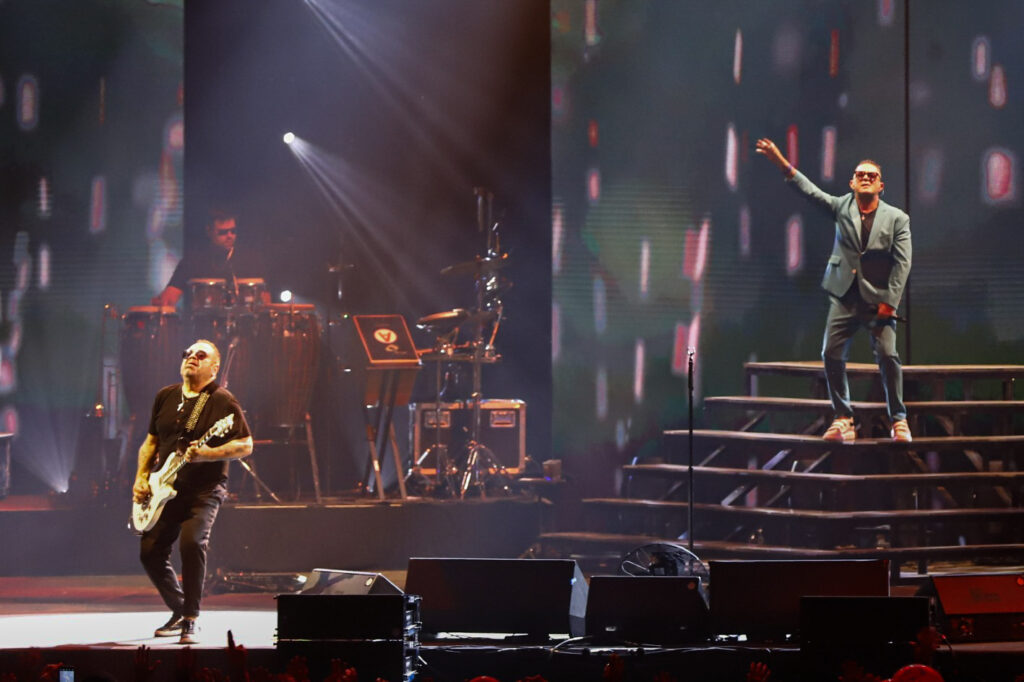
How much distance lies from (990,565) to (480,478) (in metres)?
3.81

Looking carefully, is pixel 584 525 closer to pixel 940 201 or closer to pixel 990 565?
pixel 990 565

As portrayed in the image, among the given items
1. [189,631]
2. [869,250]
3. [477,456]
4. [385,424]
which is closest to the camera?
[189,631]

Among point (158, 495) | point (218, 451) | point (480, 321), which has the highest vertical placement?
point (480, 321)

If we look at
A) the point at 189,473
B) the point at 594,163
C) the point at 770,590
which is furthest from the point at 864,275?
the point at 189,473

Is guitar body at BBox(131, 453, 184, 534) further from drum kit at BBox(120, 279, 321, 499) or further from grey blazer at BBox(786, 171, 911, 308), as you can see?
grey blazer at BBox(786, 171, 911, 308)

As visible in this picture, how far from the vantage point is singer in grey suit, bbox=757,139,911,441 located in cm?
978

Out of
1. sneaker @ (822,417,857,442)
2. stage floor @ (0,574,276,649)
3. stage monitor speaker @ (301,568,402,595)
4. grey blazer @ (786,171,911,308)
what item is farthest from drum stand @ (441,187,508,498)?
stage monitor speaker @ (301,568,402,595)

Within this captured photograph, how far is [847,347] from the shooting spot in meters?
9.99

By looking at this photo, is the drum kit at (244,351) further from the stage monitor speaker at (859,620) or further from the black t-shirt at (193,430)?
the stage monitor speaker at (859,620)

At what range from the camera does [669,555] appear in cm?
741

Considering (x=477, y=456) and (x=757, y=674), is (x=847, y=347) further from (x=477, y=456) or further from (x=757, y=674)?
(x=757, y=674)

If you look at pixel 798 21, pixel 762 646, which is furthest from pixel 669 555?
pixel 798 21

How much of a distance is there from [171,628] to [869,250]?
563 cm

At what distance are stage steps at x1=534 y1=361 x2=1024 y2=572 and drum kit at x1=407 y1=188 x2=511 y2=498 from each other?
73cm
